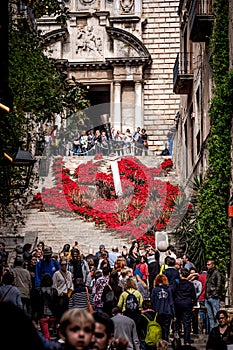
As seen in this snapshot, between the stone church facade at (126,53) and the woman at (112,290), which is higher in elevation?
the stone church facade at (126,53)

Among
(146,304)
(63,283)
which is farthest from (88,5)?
(146,304)

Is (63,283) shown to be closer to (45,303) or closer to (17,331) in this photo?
(45,303)

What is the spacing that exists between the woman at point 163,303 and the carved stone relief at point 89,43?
32345mm

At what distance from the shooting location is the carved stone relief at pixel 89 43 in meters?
46.4

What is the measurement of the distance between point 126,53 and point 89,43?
1.93 m

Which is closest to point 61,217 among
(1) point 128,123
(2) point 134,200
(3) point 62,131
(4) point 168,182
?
(2) point 134,200

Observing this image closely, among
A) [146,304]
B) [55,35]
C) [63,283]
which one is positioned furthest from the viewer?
[55,35]

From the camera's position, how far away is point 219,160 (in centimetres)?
2162

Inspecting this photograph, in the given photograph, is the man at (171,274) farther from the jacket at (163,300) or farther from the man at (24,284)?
the man at (24,284)

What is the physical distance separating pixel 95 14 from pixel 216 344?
38.8m

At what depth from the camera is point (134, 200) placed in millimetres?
32156

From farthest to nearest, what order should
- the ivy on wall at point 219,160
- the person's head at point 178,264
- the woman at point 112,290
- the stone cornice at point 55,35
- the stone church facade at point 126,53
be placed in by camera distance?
the stone church facade at point 126,53
the stone cornice at point 55,35
the ivy on wall at point 219,160
the person's head at point 178,264
the woman at point 112,290

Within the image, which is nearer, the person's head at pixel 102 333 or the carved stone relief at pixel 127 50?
the person's head at pixel 102 333

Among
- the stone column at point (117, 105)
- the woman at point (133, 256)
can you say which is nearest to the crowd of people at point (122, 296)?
the woman at point (133, 256)
